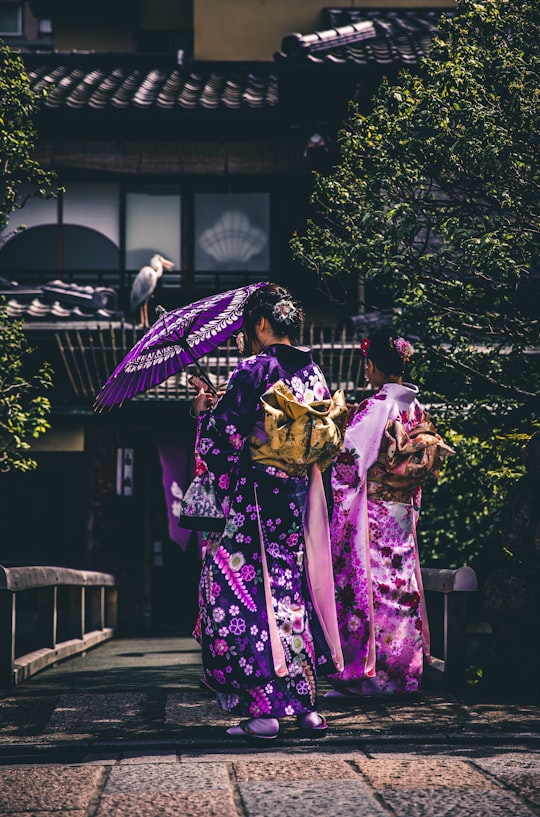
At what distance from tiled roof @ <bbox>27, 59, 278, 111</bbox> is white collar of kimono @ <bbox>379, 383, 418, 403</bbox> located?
9.36 meters

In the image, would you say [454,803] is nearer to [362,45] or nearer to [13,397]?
[13,397]

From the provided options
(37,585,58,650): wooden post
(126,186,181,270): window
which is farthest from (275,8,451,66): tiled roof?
(37,585,58,650): wooden post

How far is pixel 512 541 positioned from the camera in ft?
19.9

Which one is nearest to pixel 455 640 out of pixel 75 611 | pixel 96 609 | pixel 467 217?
pixel 467 217

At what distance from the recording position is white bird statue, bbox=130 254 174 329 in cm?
1391

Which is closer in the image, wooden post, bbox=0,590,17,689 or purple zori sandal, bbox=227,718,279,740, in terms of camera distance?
purple zori sandal, bbox=227,718,279,740

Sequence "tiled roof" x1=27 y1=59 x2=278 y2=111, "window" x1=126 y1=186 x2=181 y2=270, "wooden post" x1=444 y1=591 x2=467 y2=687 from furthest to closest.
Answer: "window" x1=126 y1=186 x2=181 y2=270 < "tiled roof" x1=27 y1=59 x2=278 y2=111 < "wooden post" x1=444 y1=591 x2=467 y2=687

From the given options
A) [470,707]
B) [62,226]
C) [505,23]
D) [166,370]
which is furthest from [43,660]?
[62,226]

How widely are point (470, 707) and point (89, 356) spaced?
912cm

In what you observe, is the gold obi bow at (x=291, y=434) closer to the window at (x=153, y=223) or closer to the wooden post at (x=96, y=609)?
the wooden post at (x=96, y=609)

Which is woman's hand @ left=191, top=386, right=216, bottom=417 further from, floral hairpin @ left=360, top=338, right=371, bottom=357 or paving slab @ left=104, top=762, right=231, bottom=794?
paving slab @ left=104, top=762, right=231, bottom=794

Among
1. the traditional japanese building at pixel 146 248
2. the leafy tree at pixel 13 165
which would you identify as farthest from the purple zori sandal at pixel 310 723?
the traditional japanese building at pixel 146 248

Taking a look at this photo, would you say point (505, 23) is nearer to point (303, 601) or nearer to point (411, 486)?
point (411, 486)

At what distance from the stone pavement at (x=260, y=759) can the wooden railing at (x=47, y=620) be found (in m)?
0.59
